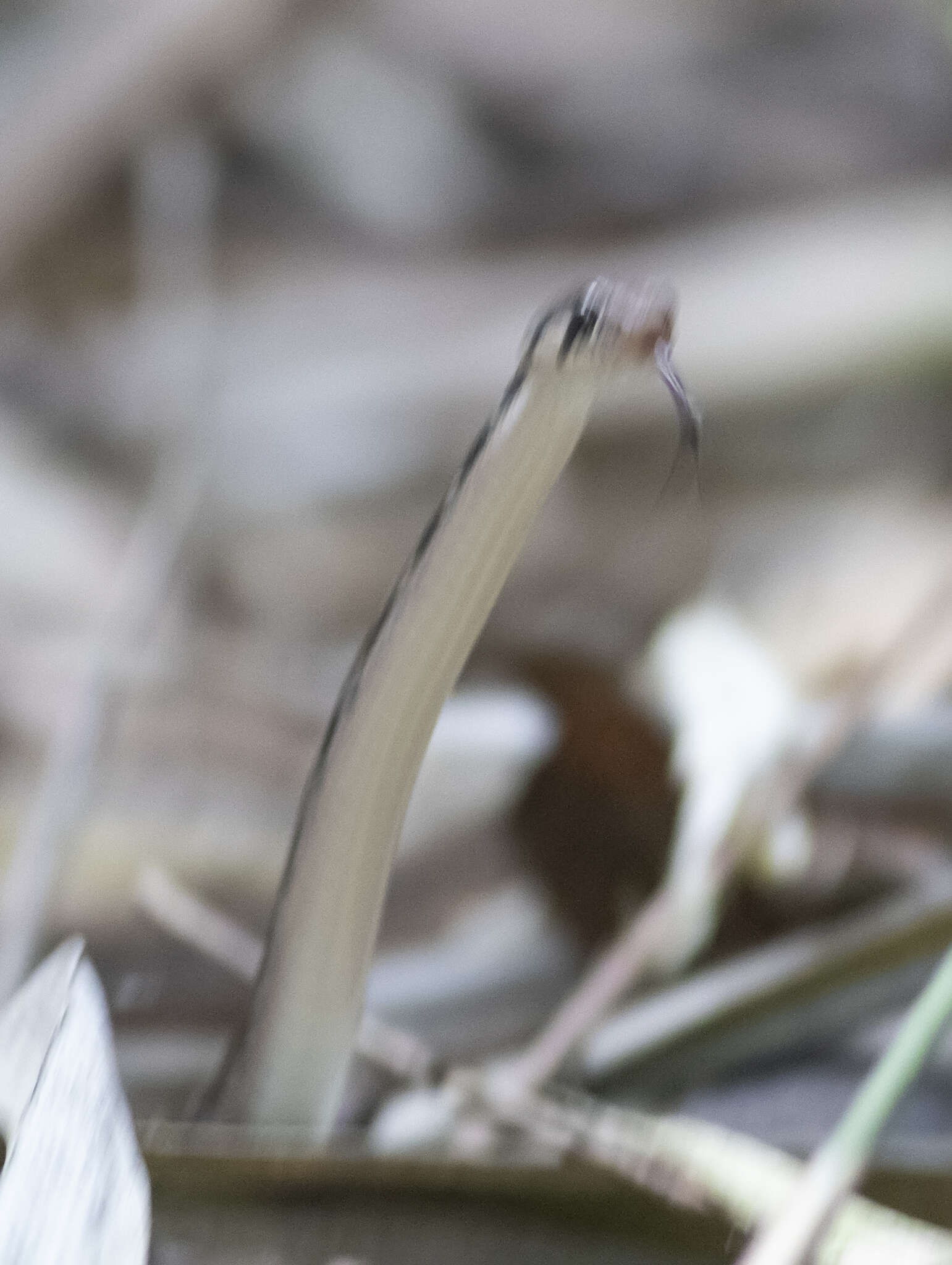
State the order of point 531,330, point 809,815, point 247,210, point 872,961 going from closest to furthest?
point 531,330 → point 872,961 → point 809,815 → point 247,210

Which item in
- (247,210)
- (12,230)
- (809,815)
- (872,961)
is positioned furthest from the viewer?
(247,210)

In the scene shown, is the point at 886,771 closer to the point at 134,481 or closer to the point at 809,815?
the point at 809,815

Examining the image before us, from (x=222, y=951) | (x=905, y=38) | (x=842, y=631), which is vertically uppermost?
(x=905, y=38)

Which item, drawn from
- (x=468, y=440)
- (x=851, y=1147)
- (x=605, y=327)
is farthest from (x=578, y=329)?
(x=468, y=440)

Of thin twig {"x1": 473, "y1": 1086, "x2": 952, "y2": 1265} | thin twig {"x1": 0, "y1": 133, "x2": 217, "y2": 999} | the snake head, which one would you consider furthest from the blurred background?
the snake head

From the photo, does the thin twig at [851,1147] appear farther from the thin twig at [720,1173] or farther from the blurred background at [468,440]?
the blurred background at [468,440]

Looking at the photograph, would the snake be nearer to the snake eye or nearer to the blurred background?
the snake eye

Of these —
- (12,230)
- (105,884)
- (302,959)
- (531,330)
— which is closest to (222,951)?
(105,884)
